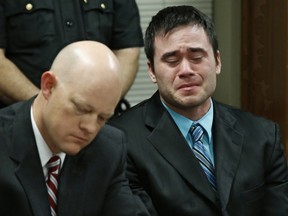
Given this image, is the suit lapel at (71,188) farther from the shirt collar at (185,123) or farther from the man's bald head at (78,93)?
the shirt collar at (185,123)

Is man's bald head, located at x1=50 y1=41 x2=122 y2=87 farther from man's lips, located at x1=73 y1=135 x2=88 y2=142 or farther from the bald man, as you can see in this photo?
man's lips, located at x1=73 y1=135 x2=88 y2=142

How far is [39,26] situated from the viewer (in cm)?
275

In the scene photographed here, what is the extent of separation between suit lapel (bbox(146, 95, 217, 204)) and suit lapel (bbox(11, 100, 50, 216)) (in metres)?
0.63

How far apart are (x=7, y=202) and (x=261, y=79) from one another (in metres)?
1.96

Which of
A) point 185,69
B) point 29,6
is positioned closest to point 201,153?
point 185,69

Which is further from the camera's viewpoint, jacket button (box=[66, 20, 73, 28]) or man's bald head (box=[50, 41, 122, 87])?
jacket button (box=[66, 20, 73, 28])

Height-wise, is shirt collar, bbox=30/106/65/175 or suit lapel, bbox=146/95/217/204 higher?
shirt collar, bbox=30/106/65/175

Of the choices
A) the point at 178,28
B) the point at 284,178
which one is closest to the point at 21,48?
the point at 178,28

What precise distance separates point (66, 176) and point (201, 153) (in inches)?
26.3

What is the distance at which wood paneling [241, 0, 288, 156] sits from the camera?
3.33 metres

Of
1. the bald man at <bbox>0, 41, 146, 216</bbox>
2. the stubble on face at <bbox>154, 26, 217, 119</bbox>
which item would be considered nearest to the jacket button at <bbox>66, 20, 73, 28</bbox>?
the stubble on face at <bbox>154, 26, 217, 119</bbox>

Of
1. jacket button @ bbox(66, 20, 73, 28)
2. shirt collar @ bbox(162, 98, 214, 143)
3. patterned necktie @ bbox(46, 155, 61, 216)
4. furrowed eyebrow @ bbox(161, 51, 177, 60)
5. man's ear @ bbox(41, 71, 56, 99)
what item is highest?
man's ear @ bbox(41, 71, 56, 99)

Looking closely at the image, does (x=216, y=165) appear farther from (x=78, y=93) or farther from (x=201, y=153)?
(x=78, y=93)

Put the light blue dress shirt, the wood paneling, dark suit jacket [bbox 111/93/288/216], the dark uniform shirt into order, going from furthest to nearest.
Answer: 1. the wood paneling
2. the dark uniform shirt
3. the light blue dress shirt
4. dark suit jacket [bbox 111/93/288/216]
